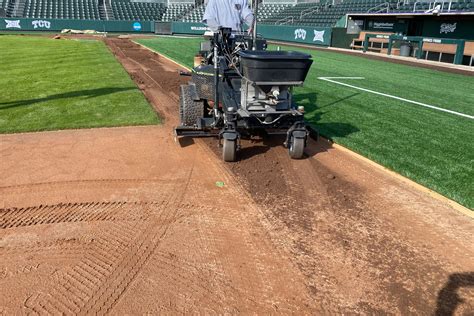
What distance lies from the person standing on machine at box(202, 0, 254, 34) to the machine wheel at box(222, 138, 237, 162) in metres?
2.70

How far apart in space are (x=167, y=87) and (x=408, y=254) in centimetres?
965

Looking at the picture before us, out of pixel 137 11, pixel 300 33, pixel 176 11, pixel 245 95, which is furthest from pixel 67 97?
pixel 176 11

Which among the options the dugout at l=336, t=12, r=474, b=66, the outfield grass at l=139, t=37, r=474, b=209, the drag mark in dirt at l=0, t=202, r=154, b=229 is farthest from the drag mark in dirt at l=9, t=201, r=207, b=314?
the dugout at l=336, t=12, r=474, b=66

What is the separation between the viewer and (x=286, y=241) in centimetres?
410

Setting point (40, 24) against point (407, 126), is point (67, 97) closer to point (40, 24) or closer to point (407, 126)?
point (407, 126)

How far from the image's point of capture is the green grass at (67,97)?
8148mm

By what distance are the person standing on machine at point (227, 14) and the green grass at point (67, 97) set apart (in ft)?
8.03

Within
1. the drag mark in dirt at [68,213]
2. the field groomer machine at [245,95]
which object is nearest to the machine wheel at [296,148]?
the field groomer machine at [245,95]

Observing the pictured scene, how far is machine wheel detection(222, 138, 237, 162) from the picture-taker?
592 centimetres

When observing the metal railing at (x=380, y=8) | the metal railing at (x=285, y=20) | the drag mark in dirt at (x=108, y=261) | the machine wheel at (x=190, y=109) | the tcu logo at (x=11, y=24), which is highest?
the metal railing at (x=380, y=8)

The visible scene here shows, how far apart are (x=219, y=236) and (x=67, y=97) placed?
25.8 ft

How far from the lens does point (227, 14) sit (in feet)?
24.6

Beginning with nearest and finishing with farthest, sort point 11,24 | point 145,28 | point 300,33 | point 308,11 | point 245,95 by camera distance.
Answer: point 245,95, point 300,33, point 308,11, point 11,24, point 145,28

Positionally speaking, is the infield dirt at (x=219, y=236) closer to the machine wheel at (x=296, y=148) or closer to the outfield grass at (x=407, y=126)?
the machine wheel at (x=296, y=148)
